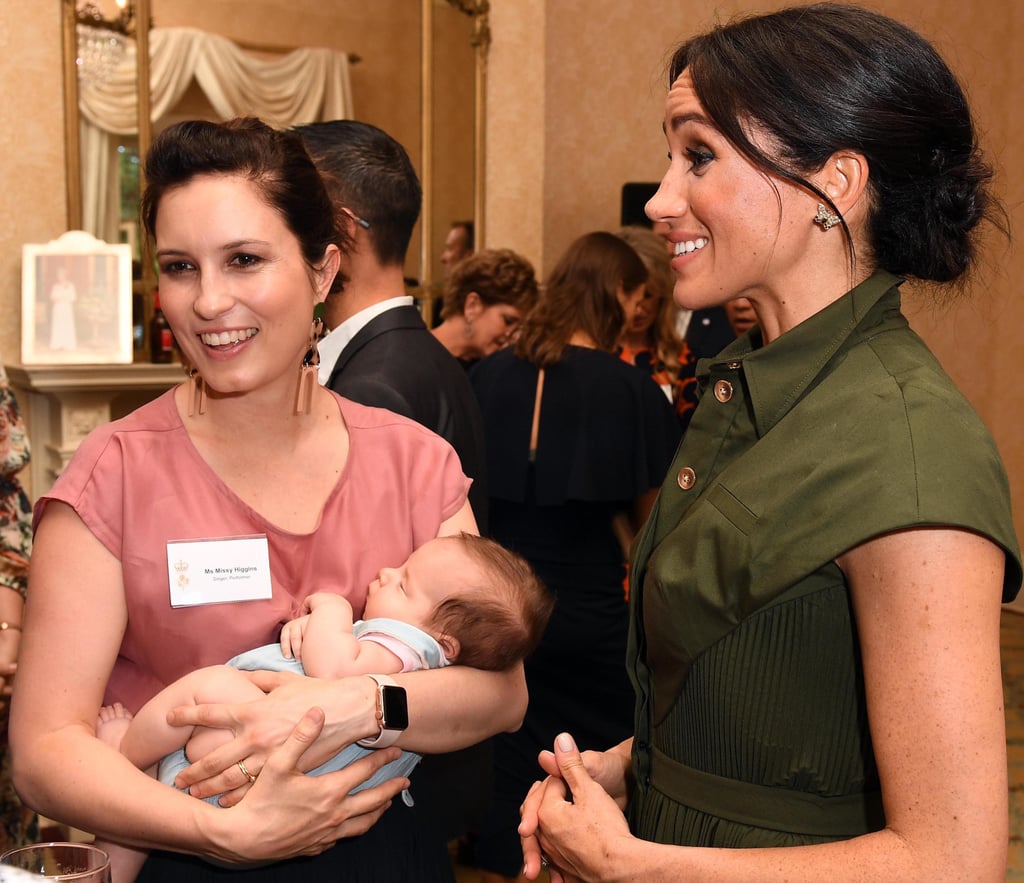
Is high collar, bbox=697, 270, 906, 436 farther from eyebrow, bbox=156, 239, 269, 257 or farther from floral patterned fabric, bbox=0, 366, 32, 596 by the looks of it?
floral patterned fabric, bbox=0, 366, 32, 596

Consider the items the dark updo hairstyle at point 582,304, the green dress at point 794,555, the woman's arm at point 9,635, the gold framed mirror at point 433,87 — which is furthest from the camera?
the gold framed mirror at point 433,87

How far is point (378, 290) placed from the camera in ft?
8.05

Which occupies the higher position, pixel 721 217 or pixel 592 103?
pixel 592 103

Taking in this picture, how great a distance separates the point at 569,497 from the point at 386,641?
6.43 ft

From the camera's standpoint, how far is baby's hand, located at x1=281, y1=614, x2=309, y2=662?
1.54 meters

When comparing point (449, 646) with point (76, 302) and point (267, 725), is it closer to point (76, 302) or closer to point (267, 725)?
point (267, 725)

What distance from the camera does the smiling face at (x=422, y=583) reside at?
5.37 ft

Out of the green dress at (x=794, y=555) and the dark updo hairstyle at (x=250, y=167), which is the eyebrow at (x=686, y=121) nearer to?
the green dress at (x=794, y=555)

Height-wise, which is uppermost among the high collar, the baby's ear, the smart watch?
the high collar

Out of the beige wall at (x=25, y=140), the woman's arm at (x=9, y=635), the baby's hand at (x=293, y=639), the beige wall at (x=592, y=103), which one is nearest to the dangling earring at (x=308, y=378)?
the baby's hand at (x=293, y=639)

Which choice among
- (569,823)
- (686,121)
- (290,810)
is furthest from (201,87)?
(569,823)

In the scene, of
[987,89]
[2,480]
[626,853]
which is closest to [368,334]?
[2,480]

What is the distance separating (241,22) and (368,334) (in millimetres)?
4053

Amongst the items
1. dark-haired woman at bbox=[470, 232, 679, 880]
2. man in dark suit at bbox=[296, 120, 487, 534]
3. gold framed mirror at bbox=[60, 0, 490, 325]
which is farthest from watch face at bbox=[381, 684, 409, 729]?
gold framed mirror at bbox=[60, 0, 490, 325]
